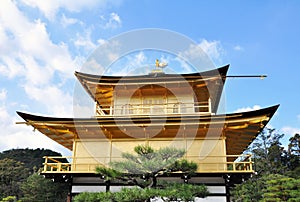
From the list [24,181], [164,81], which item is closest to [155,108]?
[164,81]

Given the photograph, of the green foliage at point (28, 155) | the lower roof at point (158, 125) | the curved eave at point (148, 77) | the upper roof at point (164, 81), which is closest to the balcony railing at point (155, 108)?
the upper roof at point (164, 81)

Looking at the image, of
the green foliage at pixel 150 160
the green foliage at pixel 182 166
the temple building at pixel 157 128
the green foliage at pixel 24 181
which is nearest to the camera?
the green foliage at pixel 150 160

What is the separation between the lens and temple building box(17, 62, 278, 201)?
9133 millimetres

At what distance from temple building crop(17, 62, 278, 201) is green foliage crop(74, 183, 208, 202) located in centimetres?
214

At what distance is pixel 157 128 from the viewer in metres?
9.84

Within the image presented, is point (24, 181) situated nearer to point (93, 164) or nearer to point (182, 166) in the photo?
point (93, 164)

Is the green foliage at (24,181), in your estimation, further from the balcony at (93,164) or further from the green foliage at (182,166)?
the green foliage at (182,166)

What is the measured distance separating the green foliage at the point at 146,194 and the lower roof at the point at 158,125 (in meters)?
3.09

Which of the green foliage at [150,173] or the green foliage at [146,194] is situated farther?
the green foliage at [150,173]

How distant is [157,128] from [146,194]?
396cm

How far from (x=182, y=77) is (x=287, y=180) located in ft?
18.7

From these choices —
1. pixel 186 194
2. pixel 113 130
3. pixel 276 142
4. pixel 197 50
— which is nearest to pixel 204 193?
pixel 186 194

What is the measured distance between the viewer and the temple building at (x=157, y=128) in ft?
30.0

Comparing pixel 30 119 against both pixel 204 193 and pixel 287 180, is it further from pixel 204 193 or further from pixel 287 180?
pixel 287 180
